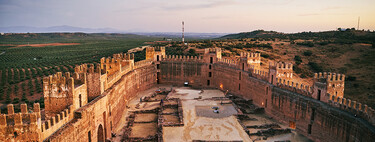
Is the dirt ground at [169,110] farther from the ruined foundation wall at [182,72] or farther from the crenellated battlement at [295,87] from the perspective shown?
the crenellated battlement at [295,87]

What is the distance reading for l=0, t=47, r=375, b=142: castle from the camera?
1333cm

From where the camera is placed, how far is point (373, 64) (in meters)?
46.6

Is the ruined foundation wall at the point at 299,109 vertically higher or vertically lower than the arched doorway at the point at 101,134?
higher

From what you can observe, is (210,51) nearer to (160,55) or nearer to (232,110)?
(160,55)

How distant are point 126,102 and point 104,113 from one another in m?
9.73

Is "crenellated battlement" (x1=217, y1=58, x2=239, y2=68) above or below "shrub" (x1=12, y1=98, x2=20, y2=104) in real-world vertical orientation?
above

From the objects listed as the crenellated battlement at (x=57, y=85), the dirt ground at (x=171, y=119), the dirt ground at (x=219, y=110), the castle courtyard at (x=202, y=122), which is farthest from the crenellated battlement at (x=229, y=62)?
the crenellated battlement at (x=57, y=85)

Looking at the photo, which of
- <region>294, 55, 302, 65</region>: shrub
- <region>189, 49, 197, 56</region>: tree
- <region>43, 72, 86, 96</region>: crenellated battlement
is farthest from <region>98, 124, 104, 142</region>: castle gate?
→ <region>294, 55, 302, 65</region>: shrub

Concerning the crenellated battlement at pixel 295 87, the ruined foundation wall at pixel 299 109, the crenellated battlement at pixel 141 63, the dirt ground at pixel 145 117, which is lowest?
the dirt ground at pixel 145 117

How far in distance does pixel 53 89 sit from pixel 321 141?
20.9 metres

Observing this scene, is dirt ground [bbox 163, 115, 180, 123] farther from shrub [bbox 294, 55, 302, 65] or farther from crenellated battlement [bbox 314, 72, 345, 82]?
shrub [bbox 294, 55, 302, 65]

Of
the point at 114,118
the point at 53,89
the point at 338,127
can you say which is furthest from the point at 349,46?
the point at 53,89

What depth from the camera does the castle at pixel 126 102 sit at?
43.7 feet

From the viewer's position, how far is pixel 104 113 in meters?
20.2
